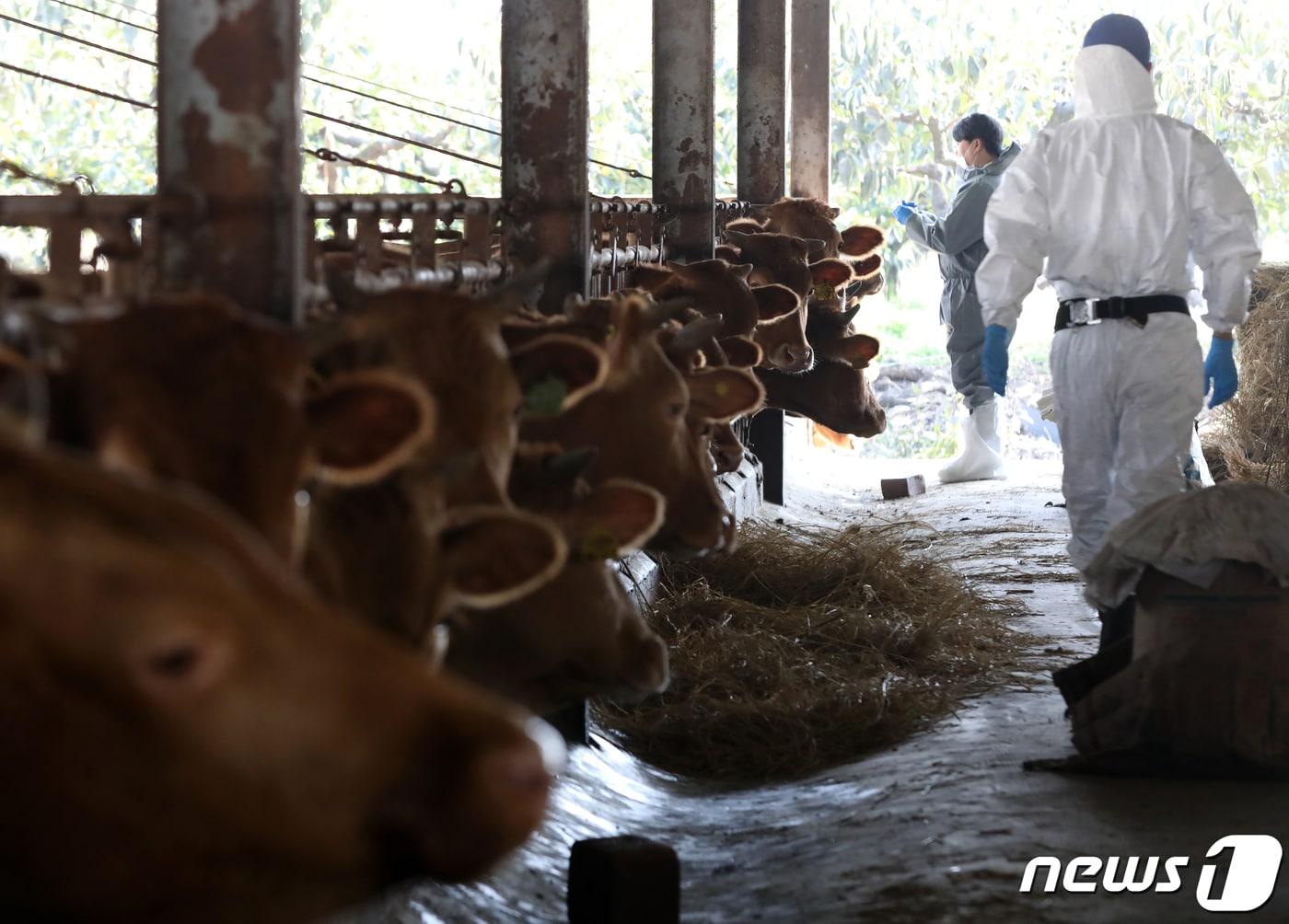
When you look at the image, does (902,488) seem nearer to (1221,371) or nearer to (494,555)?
(1221,371)

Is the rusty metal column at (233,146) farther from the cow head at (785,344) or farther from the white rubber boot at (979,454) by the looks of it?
the white rubber boot at (979,454)

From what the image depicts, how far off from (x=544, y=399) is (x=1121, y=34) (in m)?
3.86

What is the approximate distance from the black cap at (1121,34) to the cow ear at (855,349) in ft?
9.82

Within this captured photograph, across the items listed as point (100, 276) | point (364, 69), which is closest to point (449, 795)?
point (100, 276)

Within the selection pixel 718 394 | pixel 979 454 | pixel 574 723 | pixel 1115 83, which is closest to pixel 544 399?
pixel 718 394

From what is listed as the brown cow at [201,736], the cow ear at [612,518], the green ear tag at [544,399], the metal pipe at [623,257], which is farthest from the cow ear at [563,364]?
the metal pipe at [623,257]

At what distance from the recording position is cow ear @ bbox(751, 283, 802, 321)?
24.2 ft

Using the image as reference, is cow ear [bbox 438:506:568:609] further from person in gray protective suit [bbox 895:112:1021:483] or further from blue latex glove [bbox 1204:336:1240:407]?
person in gray protective suit [bbox 895:112:1021:483]

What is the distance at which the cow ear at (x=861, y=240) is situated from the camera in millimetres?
10234

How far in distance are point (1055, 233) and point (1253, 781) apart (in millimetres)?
2367

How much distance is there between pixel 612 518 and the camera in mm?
3734

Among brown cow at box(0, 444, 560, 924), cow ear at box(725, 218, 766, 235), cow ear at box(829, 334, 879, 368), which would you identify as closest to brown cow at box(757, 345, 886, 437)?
cow ear at box(829, 334, 879, 368)

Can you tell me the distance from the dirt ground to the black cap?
2499 millimetres

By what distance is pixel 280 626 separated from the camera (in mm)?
1905
